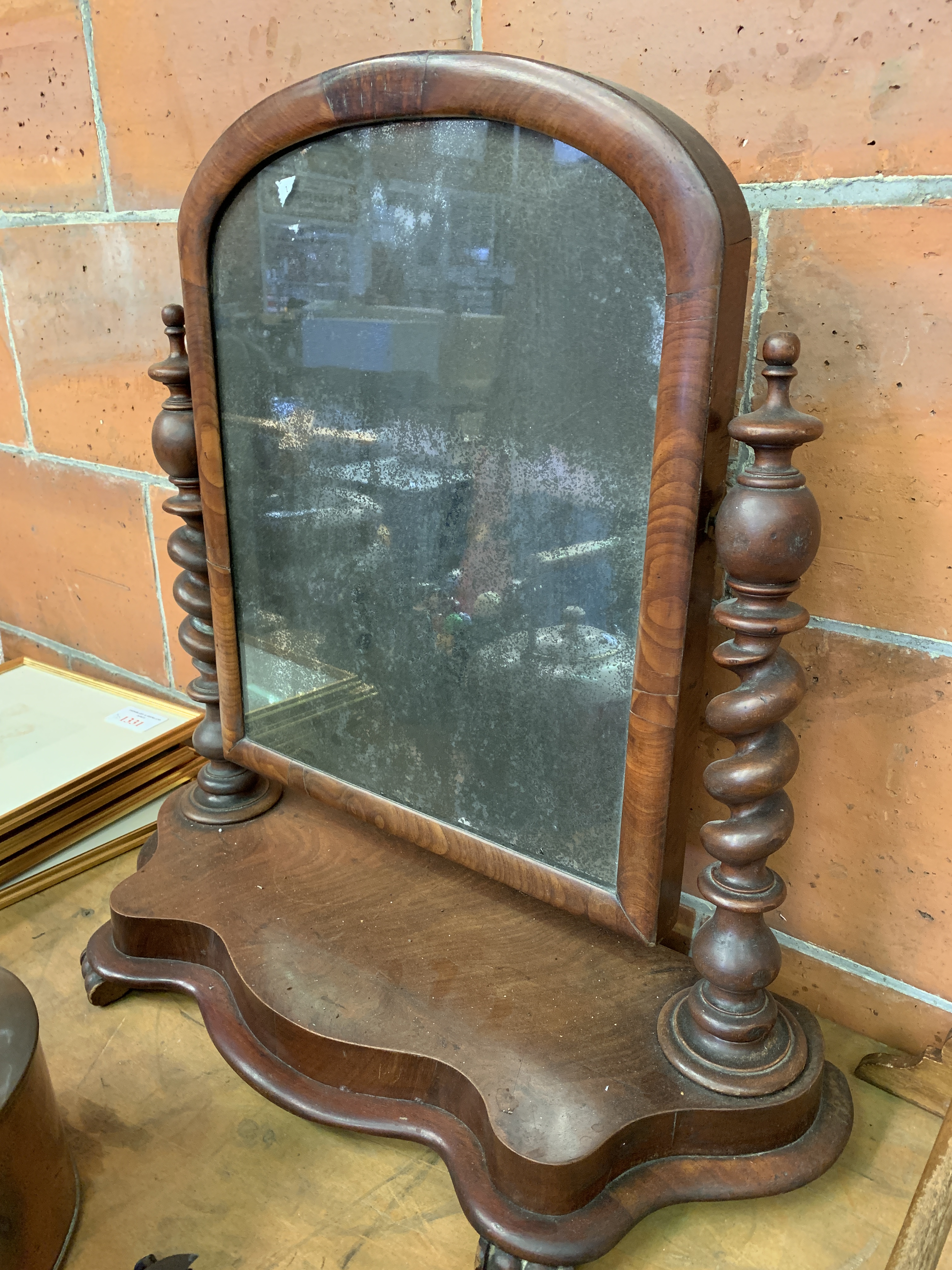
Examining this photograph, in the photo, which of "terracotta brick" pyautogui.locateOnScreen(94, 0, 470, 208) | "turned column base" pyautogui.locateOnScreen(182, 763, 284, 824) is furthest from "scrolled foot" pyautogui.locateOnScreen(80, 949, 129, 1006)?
"terracotta brick" pyautogui.locateOnScreen(94, 0, 470, 208)

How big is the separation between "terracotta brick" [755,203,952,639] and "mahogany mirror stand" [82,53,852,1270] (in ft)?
0.28

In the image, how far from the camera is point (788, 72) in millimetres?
687

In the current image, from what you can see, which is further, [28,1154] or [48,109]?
[48,109]

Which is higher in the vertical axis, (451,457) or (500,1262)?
(451,457)

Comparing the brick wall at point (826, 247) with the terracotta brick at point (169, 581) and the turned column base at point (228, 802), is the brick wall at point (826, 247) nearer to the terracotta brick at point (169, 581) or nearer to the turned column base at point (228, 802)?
the terracotta brick at point (169, 581)

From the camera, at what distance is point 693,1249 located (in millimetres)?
681

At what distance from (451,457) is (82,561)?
0.96 metres

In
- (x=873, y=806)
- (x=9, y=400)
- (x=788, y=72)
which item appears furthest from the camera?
(x=9, y=400)

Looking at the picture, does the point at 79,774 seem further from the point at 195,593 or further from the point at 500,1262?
the point at 500,1262

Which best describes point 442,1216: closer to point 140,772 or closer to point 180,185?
point 140,772

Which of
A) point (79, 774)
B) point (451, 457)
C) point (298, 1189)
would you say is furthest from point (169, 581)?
point (298, 1189)

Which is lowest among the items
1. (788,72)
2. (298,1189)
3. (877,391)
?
(298,1189)

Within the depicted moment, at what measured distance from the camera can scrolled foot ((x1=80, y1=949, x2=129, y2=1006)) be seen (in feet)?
2.91

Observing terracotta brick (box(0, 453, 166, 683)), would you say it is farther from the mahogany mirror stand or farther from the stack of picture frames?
the mahogany mirror stand
